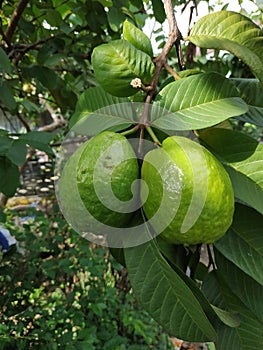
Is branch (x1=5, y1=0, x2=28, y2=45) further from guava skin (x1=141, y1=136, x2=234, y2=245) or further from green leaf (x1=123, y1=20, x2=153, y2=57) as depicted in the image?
guava skin (x1=141, y1=136, x2=234, y2=245)

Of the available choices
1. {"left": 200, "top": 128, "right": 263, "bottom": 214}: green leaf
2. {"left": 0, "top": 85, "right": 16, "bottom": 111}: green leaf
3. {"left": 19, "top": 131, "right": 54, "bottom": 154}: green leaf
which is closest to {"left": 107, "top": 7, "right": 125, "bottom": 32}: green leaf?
{"left": 0, "top": 85, "right": 16, "bottom": 111}: green leaf

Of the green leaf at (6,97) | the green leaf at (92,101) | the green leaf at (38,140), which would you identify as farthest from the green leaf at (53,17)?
the green leaf at (92,101)

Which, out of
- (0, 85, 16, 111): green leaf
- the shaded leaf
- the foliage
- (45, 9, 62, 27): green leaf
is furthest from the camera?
the foliage

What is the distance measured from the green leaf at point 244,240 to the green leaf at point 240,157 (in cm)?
4

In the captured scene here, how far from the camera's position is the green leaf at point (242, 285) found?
0.54m

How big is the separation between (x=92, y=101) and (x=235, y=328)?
0.36m

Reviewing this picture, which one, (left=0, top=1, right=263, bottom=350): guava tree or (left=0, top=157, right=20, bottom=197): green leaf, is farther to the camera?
(left=0, top=157, right=20, bottom=197): green leaf

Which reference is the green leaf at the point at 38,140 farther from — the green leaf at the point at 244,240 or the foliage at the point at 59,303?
the foliage at the point at 59,303

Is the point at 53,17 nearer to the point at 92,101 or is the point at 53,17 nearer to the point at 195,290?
the point at 92,101

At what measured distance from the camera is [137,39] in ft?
1.81

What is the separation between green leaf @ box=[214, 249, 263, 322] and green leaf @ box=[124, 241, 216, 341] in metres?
0.11

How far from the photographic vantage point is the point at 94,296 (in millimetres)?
1896

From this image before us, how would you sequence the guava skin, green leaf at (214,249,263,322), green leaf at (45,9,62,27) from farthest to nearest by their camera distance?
green leaf at (45,9,62,27)
green leaf at (214,249,263,322)
the guava skin

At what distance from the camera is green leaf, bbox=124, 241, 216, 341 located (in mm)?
441
